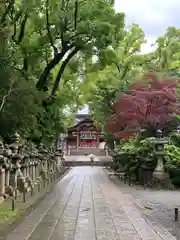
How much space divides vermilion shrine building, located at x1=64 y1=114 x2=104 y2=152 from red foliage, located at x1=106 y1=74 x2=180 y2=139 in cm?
4584

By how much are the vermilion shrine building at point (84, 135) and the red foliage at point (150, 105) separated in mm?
45840

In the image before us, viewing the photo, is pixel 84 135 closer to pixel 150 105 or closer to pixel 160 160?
pixel 150 105

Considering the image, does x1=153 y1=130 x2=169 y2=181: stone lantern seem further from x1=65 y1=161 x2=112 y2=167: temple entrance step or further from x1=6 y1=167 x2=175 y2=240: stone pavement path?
x1=65 y1=161 x2=112 y2=167: temple entrance step

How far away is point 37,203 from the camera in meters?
13.2

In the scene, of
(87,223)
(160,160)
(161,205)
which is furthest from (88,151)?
(87,223)

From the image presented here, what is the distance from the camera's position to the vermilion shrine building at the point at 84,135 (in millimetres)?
69812

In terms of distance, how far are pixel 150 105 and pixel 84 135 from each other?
48.6 meters

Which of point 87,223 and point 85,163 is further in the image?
point 85,163

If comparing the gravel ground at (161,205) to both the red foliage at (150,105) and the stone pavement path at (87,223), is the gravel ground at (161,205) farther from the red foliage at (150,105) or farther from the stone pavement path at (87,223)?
the red foliage at (150,105)

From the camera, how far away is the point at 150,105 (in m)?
22.4

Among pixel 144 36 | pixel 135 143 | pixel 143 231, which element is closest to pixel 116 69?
pixel 144 36

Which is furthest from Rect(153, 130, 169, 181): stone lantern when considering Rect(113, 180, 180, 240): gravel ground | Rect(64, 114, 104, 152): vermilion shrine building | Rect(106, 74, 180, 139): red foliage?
Rect(64, 114, 104, 152): vermilion shrine building

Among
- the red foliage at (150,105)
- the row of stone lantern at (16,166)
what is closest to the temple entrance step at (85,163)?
the red foliage at (150,105)

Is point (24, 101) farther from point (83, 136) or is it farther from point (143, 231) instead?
point (83, 136)
